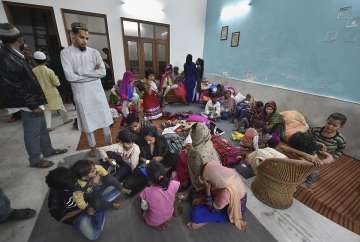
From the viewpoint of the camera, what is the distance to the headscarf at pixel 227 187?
118 centimetres

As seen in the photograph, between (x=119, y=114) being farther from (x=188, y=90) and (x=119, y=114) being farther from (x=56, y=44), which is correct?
(x=56, y=44)

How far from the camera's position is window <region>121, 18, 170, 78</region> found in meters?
4.99

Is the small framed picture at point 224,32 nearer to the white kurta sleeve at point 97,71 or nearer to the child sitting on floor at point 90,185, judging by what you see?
the white kurta sleeve at point 97,71

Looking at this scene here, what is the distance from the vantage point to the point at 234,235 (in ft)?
4.18

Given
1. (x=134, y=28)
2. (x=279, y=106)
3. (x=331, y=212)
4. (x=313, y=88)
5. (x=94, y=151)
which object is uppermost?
(x=134, y=28)

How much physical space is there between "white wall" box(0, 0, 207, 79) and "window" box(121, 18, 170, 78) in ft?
0.51

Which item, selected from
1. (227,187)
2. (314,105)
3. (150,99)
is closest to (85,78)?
(150,99)

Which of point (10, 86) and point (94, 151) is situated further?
point (94, 151)

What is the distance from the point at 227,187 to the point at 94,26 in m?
5.48

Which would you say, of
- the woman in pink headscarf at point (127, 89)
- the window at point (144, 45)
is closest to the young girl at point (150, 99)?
the woman in pink headscarf at point (127, 89)

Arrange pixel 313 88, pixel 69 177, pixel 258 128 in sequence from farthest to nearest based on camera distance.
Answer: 1. pixel 313 88
2. pixel 258 128
3. pixel 69 177

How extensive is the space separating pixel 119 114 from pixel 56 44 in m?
2.72

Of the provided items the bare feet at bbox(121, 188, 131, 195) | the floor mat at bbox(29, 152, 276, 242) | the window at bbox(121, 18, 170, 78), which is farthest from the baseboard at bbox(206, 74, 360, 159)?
the bare feet at bbox(121, 188, 131, 195)

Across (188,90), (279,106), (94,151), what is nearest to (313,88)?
(279,106)
